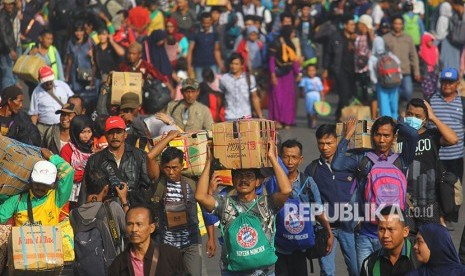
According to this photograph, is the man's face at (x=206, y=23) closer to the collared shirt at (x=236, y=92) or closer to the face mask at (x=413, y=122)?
the collared shirt at (x=236, y=92)

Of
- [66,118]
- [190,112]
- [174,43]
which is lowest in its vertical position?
[66,118]

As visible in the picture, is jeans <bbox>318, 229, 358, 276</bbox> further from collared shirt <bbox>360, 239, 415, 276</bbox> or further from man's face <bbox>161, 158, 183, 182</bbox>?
collared shirt <bbox>360, 239, 415, 276</bbox>

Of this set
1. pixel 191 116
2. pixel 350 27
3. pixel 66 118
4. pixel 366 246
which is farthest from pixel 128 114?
pixel 350 27

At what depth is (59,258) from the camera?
1114 cm

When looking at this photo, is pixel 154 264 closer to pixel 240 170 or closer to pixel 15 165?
pixel 240 170

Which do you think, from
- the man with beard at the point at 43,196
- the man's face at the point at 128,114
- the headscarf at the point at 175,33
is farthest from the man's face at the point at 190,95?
the headscarf at the point at 175,33

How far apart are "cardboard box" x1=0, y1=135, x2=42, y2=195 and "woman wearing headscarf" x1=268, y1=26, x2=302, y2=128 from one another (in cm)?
1109

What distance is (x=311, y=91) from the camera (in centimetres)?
2408

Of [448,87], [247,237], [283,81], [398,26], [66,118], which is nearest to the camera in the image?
[247,237]

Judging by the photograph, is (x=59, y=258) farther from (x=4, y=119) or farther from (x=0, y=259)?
(x=4, y=119)

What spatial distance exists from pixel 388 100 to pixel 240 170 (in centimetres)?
1222

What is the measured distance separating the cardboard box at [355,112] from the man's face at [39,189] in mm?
10744

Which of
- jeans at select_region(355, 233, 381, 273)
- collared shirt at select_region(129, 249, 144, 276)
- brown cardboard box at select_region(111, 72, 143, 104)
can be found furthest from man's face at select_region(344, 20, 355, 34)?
collared shirt at select_region(129, 249, 144, 276)

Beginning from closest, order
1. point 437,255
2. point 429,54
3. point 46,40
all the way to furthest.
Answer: point 437,255 → point 46,40 → point 429,54
